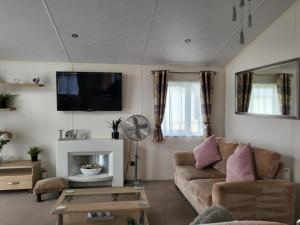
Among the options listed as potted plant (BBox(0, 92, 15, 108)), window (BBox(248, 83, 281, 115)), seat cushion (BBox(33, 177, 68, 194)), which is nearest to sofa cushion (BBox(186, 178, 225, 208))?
window (BBox(248, 83, 281, 115))

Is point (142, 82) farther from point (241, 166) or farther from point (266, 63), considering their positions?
point (241, 166)

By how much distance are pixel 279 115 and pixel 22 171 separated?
393 centimetres

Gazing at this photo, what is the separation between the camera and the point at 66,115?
452 centimetres

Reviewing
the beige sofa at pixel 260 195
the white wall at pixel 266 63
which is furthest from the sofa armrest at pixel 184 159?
the beige sofa at pixel 260 195

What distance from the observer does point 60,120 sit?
4512mm

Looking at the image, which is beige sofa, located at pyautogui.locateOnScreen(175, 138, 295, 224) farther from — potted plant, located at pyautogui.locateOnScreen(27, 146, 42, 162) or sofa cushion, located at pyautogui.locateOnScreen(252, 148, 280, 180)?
potted plant, located at pyautogui.locateOnScreen(27, 146, 42, 162)

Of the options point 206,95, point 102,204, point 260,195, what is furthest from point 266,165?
point 206,95

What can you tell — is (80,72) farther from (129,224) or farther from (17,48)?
(129,224)

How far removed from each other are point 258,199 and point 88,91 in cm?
313

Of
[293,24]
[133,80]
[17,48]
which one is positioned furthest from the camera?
[133,80]

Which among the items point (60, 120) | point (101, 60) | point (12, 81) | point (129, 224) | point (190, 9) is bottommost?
point (129, 224)

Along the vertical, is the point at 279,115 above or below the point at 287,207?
above

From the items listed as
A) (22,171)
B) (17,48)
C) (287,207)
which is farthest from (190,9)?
(22,171)

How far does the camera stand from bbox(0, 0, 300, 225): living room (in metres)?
3.05
